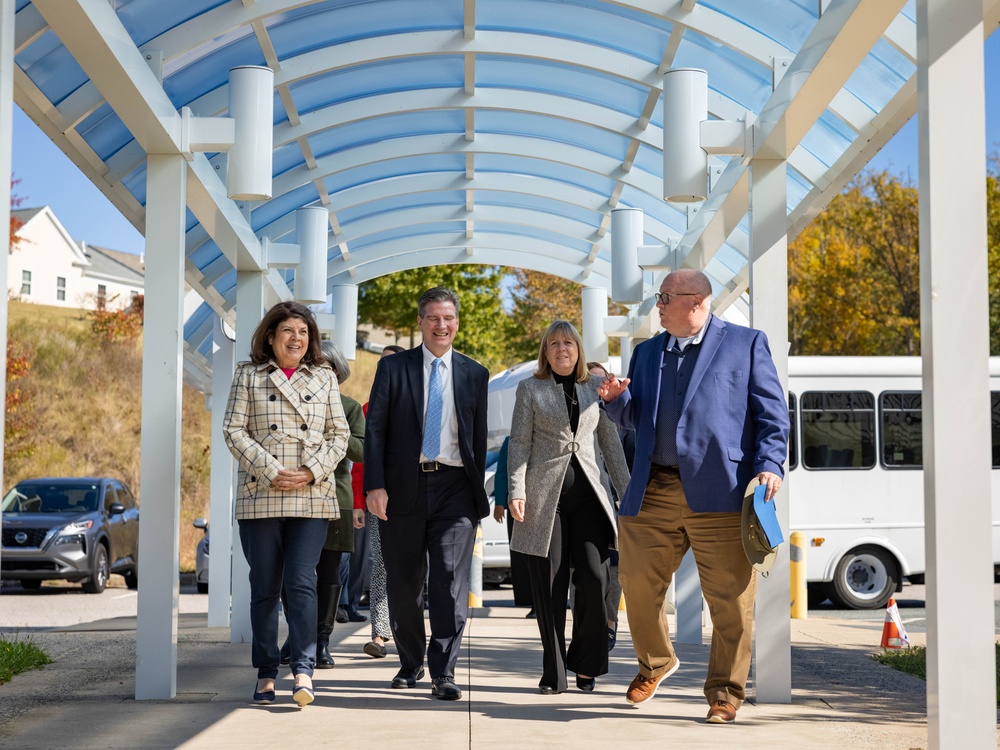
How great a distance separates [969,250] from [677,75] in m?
4.38

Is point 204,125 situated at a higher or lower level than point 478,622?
higher

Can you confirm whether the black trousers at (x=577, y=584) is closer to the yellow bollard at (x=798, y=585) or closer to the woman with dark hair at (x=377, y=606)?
the woman with dark hair at (x=377, y=606)

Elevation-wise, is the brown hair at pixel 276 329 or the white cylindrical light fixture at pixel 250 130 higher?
the white cylindrical light fixture at pixel 250 130

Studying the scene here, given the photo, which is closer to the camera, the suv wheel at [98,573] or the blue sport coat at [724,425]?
the blue sport coat at [724,425]

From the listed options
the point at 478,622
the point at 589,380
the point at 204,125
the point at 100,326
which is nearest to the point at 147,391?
the point at 204,125

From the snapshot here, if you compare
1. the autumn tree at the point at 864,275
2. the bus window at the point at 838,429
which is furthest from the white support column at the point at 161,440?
the autumn tree at the point at 864,275

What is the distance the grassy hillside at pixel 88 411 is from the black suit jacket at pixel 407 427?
28.5 m

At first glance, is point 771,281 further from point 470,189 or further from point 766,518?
point 470,189

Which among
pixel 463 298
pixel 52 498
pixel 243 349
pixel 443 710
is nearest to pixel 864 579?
pixel 243 349

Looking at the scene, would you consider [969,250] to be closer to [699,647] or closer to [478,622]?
[699,647]

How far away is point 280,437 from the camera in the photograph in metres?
6.82

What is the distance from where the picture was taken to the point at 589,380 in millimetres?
7602

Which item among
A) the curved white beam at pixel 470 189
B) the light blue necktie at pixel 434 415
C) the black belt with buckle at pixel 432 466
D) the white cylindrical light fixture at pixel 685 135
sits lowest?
the black belt with buckle at pixel 432 466

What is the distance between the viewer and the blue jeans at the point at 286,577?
6.76 metres
